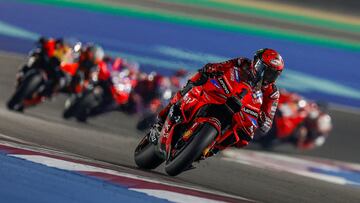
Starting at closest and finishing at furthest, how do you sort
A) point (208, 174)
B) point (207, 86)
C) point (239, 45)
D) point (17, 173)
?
point (17, 173) < point (207, 86) < point (208, 174) < point (239, 45)

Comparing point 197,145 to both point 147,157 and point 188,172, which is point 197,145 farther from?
point 188,172

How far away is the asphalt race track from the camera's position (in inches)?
304

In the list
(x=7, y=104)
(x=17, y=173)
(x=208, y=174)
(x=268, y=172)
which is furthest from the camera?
(x=7, y=104)

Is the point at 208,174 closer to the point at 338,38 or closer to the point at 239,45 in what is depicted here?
the point at 239,45

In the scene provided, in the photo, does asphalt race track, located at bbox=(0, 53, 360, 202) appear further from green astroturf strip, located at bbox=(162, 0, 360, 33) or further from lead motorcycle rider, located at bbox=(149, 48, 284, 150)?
green astroturf strip, located at bbox=(162, 0, 360, 33)

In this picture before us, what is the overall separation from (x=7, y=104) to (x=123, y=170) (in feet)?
16.4

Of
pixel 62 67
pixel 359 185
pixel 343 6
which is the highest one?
pixel 343 6

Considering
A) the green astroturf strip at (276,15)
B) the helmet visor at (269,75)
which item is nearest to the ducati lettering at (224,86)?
the helmet visor at (269,75)

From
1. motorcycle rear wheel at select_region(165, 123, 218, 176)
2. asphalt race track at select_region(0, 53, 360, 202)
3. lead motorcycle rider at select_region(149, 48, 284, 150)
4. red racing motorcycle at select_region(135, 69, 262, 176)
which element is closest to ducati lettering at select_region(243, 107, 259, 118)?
red racing motorcycle at select_region(135, 69, 262, 176)

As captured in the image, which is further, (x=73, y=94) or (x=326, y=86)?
(x=326, y=86)

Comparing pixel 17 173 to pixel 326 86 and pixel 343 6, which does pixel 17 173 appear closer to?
pixel 326 86

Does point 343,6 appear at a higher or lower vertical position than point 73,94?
higher

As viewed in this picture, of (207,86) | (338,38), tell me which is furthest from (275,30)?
(207,86)

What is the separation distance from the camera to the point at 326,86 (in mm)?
15078
